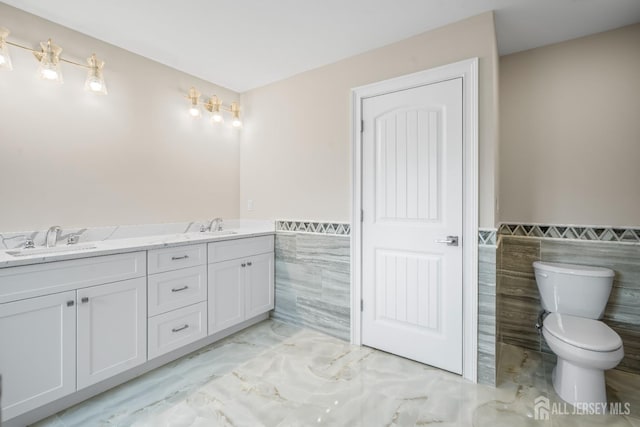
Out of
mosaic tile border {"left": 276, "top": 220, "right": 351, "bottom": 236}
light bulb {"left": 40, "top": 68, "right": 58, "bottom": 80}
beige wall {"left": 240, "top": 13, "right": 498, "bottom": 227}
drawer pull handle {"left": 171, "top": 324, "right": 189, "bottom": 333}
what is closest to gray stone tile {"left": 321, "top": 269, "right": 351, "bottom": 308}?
mosaic tile border {"left": 276, "top": 220, "right": 351, "bottom": 236}

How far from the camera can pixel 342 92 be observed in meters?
2.79

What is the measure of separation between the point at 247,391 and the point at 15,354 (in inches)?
47.5

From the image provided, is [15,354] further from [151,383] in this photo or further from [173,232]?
[173,232]

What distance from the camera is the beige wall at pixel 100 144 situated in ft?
6.99

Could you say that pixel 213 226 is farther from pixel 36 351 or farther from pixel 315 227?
pixel 36 351

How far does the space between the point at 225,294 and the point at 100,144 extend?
1.43m

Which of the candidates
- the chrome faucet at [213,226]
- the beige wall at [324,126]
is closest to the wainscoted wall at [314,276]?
the beige wall at [324,126]

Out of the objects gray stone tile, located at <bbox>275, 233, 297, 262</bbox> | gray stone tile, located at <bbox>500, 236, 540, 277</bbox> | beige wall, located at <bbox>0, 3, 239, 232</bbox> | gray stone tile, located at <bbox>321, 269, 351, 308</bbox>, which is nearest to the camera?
beige wall, located at <bbox>0, 3, 239, 232</bbox>

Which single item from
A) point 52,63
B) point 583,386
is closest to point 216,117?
point 52,63

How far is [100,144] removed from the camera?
2484 millimetres

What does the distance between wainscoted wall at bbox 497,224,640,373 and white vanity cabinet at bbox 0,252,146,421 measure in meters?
2.39

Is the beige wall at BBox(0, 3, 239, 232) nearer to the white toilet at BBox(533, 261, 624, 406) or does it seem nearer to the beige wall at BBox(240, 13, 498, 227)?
the beige wall at BBox(240, 13, 498, 227)

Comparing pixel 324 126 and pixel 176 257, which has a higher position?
pixel 324 126

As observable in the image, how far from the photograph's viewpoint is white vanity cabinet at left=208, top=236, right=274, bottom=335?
2650mm
